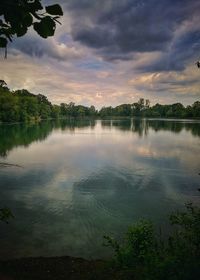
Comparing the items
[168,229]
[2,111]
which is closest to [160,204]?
[168,229]

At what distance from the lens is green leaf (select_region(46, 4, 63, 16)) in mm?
3072

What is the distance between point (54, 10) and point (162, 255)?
7.96 meters

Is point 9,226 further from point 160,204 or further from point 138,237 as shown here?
point 160,204

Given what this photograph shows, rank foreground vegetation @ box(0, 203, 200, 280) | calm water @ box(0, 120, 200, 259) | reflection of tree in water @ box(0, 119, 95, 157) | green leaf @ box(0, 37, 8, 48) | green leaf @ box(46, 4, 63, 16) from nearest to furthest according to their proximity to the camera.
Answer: green leaf @ box(46, 4, 63, 16)
green leaf @ box(0, 37, 8, 48)
foreground vegetation @ box(0, 203, 200, 280)
calm water @ box(0, 120, 200, 259)
reflection of tree in water @ box(0, 119, 95, 157)

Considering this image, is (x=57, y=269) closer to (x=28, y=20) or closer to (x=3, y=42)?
(x=3, y=42)

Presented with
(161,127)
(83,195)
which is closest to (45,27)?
(83,195)

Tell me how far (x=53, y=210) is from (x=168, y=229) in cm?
789

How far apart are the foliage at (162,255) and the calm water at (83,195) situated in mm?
3224

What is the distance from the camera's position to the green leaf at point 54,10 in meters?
3.07

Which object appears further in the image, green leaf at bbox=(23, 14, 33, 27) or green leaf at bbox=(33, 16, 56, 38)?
green leaf at bbox=(23, 14, 33, 27)

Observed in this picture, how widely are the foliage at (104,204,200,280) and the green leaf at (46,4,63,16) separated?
570 centimetres

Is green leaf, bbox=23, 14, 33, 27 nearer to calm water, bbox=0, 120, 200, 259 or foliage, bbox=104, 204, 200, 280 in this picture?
foliage, bbox=104, 204, 200, 280

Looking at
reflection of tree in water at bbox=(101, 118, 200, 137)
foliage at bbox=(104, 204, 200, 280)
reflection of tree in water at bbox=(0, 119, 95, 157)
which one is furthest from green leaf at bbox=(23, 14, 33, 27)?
reflection of tree in water at bbox=(101, 118, 200, 137)

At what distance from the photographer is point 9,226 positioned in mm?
16812
